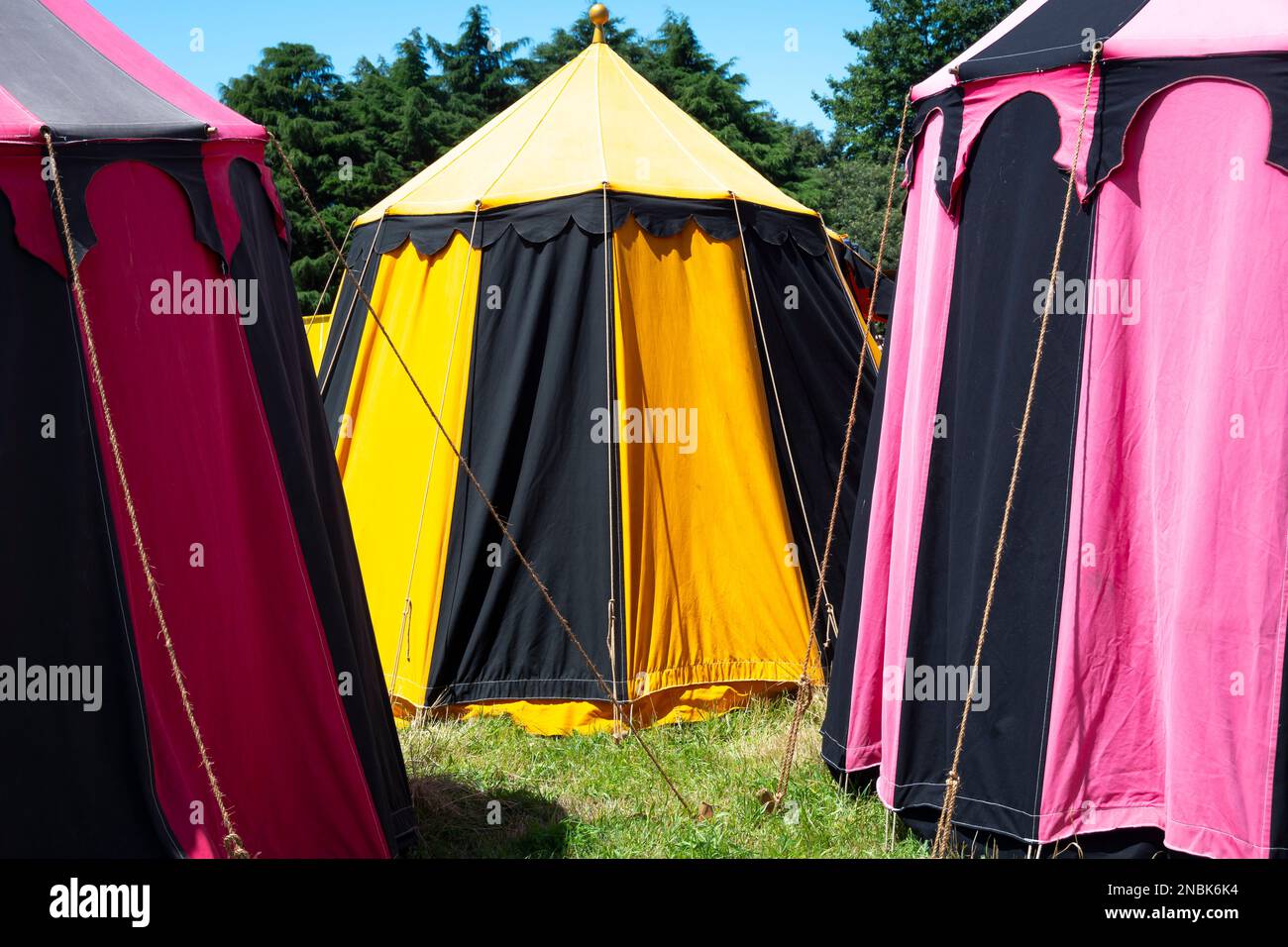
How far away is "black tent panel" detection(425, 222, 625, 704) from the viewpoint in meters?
5.48

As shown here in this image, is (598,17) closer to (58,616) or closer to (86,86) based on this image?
(86,86)

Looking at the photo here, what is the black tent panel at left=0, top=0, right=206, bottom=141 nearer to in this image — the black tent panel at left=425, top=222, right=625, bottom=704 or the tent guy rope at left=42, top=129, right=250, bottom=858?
the tent guy rope at left=42, top=129, right=250, bottom=858

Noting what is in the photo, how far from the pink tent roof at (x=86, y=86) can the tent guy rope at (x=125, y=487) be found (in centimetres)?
14

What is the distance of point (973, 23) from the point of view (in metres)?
28.2

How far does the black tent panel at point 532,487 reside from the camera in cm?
548

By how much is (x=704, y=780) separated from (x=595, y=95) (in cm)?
385

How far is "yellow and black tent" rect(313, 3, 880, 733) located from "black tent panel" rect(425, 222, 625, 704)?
0.04 ft

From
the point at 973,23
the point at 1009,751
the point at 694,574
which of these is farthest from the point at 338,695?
the point at 973,23

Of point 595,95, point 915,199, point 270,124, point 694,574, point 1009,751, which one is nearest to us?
point 1009,751

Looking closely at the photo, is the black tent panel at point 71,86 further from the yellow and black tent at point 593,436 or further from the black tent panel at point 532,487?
the black tent panel at point 532,487

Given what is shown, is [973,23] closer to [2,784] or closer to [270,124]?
[270,124]

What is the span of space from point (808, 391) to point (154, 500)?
3.82 m

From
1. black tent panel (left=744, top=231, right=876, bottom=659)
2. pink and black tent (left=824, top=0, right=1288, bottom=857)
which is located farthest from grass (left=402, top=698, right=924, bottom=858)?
black tent panel (left=744, top=231, right=876, bottom=659)

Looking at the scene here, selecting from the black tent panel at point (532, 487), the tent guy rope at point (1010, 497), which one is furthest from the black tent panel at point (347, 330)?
the tent guy rope at point (1010, 497)
